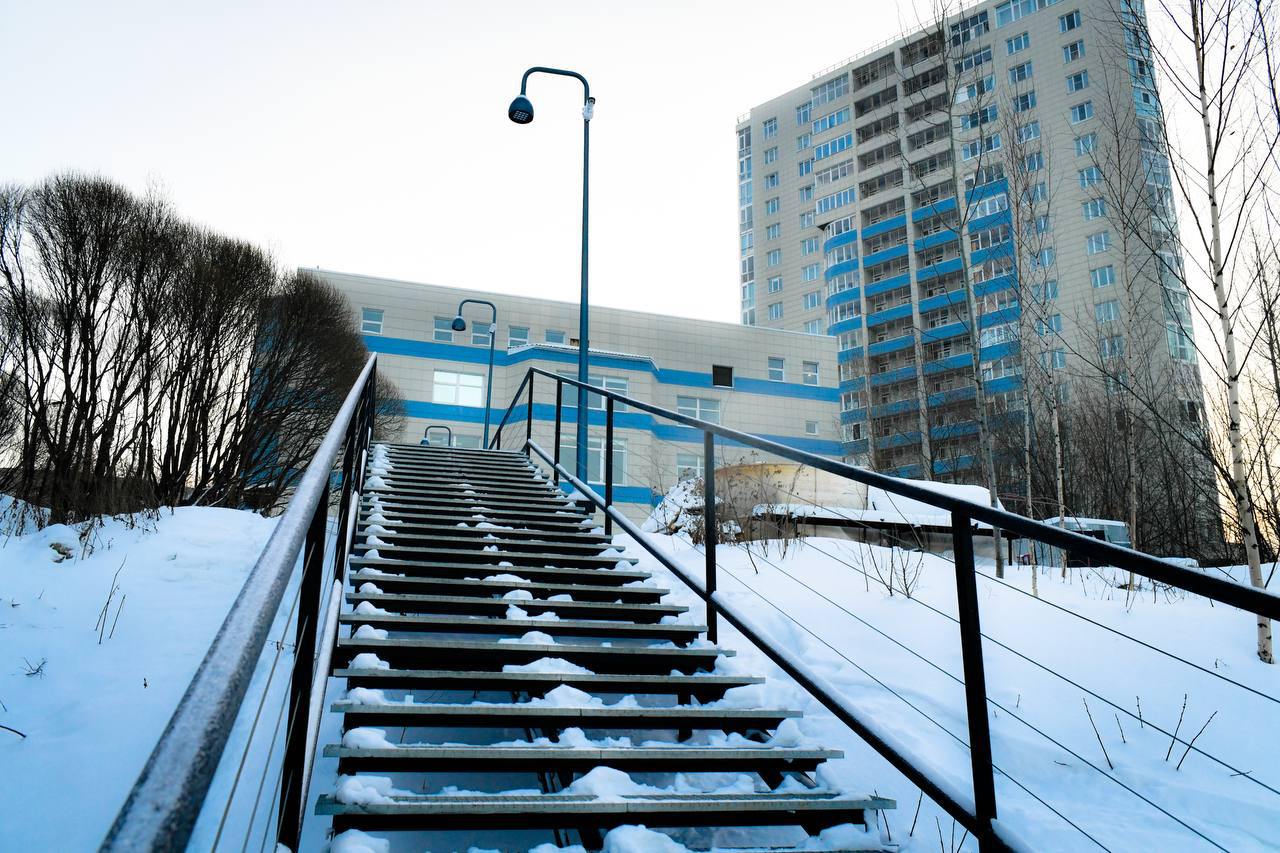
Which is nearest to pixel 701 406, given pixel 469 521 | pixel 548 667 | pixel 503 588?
pixel 469 521

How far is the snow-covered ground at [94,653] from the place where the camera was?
258 cm

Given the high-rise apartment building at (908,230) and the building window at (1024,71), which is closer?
the high-rise apartment building at (908,230)

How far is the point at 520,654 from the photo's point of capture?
3229 millimetres

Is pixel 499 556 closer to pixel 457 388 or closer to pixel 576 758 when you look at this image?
pixel 576 758

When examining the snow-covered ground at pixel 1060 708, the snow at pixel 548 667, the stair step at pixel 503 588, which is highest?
the stair step at pixel 503 588

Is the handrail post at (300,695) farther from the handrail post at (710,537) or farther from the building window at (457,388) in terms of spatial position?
the building window at (457,388)

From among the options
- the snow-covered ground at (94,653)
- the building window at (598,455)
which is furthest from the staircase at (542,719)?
the building window at (598,455)

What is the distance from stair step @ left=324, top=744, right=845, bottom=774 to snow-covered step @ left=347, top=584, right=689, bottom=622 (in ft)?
4.13

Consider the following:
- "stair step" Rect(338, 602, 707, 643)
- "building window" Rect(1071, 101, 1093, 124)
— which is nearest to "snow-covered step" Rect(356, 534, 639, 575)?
"stair step" Rect(338, 602, 707, 643)

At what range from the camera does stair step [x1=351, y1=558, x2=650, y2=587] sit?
4.24 metres

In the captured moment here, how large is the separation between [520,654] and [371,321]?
2737 cm

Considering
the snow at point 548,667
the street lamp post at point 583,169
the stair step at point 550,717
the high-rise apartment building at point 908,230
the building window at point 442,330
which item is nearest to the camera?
the stair step at point 550,717

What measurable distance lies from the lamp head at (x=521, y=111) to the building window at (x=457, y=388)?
18629mm

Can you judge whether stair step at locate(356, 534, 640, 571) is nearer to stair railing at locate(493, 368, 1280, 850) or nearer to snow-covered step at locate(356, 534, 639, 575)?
snow-covered step at locate(356, 534, 639, 575)
